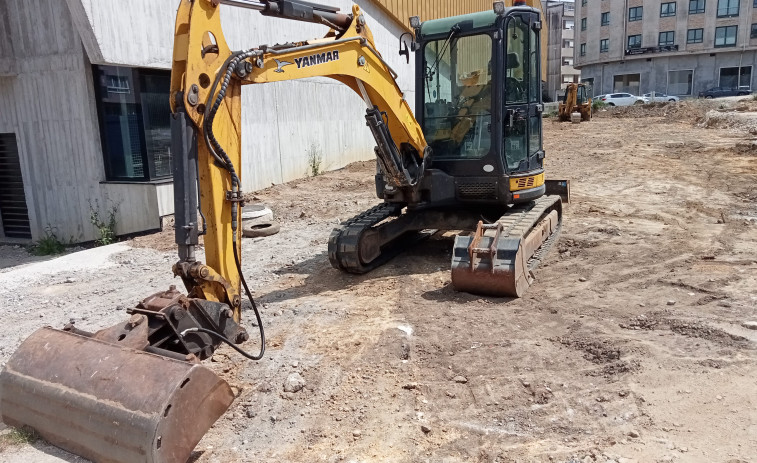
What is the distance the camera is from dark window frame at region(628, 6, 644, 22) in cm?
Result: 5941

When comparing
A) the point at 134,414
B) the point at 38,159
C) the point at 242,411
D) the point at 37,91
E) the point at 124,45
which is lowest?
the point at 242,411

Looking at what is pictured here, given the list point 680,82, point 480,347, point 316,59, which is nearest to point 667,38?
point 680,82

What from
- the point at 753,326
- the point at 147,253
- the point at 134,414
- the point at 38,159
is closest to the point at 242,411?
the point at 134,414

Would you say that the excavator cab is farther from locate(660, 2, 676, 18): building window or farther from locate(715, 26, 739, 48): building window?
locate(660, 2, 676, 18): building window

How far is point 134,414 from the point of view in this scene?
10.7 ft

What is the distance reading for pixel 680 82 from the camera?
5841cm

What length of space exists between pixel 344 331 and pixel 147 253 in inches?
192

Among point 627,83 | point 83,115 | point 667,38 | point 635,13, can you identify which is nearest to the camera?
point 83,115

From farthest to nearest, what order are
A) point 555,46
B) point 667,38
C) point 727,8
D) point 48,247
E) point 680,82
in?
point 555,46, point 680,82, point 667,38, point 727,8, point 48,247

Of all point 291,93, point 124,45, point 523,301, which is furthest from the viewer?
point 291,93

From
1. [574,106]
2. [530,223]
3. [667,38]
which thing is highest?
[667,38]

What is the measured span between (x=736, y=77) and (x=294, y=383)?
63.8 metres

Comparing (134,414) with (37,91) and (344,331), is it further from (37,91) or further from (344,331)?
(37,91)

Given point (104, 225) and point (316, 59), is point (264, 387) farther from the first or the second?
point (104, 225)
